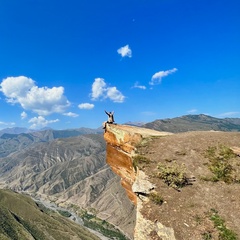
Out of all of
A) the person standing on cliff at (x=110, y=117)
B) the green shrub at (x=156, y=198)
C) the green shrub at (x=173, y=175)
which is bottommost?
the green shrub at (x=156, y=198)

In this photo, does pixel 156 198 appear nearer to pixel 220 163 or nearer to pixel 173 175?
pixel 173 175

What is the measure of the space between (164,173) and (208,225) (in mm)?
5091

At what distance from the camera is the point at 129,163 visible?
25.3m

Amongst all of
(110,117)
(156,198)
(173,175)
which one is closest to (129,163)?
(173,175)

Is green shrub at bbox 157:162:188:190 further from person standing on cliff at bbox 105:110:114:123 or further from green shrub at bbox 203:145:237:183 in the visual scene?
person standing on cliff at bbox 105:110:114:123

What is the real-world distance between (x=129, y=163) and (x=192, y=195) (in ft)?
27.1

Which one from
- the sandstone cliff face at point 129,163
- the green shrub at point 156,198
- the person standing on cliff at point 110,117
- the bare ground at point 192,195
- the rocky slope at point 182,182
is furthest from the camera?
the person standing on cliff at point 110,117

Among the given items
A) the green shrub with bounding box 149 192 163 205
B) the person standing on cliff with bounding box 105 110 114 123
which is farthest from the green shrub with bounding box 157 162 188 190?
the person standing on cliff with bounding box 105 110 114 123

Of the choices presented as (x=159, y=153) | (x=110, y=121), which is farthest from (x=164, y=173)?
(x=110, y=121)

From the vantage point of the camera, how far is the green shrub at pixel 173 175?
62.4 ft

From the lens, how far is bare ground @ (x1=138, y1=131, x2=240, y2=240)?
1536 centimetres

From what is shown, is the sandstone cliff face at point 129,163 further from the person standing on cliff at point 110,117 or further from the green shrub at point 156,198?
the person standing on cliff at point 110,117

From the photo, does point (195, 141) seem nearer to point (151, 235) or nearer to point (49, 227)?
point (151, 235)

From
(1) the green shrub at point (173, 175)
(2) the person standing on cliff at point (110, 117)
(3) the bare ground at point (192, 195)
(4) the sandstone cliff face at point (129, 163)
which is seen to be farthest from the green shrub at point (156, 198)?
(2) the person standing on cliff at point (110, 117)
